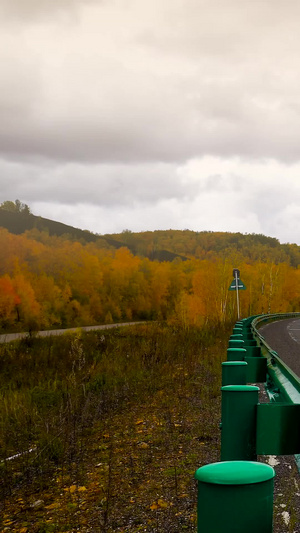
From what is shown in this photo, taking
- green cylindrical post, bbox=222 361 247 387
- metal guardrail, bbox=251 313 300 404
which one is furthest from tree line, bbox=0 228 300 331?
green cylindrical post, bbox=222 361 247 387

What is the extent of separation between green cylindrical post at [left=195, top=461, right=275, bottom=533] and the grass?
2497mm

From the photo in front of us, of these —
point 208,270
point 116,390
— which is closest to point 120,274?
point 208,270

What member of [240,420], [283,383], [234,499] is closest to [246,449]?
[240,420]

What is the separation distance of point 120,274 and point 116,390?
280 ft

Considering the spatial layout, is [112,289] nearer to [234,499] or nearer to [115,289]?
[115,289]

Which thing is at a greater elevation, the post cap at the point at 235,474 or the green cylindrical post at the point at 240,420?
the post cap at the point at 235,474

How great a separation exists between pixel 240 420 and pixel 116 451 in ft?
13.1

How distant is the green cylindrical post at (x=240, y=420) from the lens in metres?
2.21

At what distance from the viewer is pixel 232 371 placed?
11.6 feet

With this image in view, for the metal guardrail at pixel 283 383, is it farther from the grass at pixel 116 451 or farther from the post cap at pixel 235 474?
the post cap at pixel 235 474

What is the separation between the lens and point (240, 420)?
7.30ft

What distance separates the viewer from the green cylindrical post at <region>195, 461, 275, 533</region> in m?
1.34

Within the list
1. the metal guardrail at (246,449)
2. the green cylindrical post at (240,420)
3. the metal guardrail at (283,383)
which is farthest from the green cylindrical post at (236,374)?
the green cylindrical post at (240,420)

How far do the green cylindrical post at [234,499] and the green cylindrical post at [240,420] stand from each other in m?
0.82
